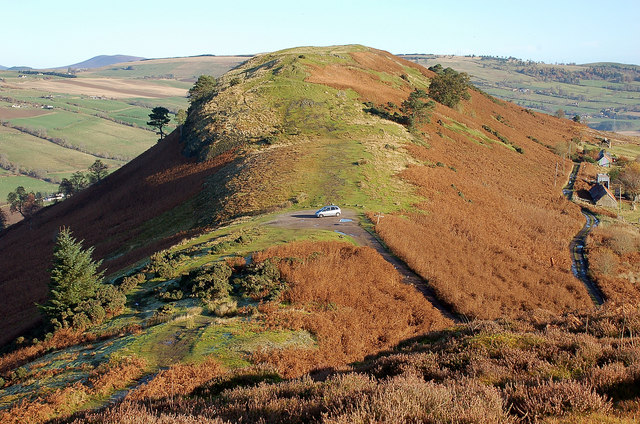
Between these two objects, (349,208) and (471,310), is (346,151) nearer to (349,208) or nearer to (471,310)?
(349,208)

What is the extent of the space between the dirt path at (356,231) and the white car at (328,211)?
378 mm

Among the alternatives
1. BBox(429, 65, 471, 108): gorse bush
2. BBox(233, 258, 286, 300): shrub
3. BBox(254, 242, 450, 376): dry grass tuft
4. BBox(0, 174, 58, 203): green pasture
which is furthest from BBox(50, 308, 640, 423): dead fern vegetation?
BBox(0, 174, 58, 203): green pasture

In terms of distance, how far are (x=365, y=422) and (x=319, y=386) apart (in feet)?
8.55

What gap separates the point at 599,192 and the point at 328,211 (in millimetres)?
49109

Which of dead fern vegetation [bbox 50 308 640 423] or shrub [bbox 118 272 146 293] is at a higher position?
dead fern vegetation [bbox 50 308 640 423]

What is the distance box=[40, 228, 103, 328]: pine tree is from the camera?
17672 millimetres

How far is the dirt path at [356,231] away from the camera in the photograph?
1974 centimetres

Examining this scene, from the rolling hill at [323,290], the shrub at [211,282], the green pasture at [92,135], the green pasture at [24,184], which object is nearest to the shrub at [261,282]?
the rolling hill at [323,290]

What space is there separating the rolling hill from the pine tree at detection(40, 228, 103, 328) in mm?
1111

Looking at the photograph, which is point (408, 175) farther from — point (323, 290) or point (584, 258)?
point (323, 290)

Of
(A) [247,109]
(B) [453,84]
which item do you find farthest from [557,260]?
(B) [453,84]

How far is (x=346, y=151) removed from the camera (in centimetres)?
4372

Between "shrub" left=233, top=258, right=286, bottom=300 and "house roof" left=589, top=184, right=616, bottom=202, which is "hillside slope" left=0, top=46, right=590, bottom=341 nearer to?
"house roof" left=589, top=184, right=616, bottom=202

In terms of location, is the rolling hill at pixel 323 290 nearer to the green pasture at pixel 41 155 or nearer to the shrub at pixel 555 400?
the shrub at pixel 555 400
